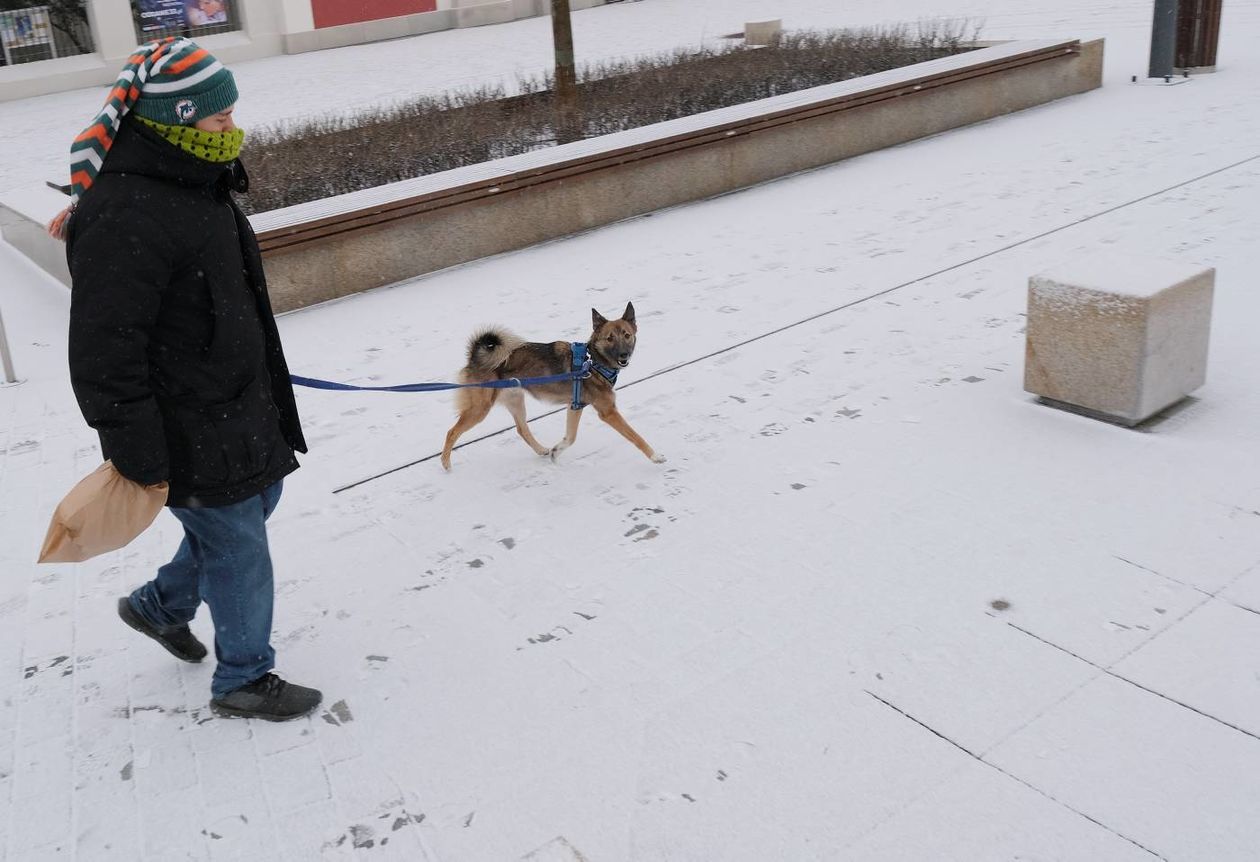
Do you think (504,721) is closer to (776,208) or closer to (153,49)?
(153,49)

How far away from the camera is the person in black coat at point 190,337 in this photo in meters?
3.07

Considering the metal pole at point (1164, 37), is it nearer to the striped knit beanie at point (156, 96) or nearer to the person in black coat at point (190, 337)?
the person in black coat at point (190, 337)

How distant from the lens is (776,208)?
32.9 ft

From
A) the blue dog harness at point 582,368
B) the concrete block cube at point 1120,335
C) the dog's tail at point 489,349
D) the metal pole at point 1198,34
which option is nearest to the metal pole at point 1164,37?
Result: the metal pole at point 1198,34

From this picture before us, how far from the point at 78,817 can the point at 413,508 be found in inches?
85.3

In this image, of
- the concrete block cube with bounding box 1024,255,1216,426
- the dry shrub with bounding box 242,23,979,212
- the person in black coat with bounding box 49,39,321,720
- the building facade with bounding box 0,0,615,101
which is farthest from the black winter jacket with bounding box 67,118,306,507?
the building facade with bounding box 0,0,615,101

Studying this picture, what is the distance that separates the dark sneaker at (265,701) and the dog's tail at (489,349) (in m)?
2.05

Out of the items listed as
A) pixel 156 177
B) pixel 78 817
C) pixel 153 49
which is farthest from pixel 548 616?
pixel 153 49

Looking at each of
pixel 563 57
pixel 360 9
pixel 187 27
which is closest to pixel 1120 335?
pixel 563 57

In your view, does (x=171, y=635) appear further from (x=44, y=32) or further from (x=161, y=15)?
(x=161, y=15)

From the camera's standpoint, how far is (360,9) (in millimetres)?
26156

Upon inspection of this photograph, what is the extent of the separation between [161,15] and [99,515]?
23.8 m

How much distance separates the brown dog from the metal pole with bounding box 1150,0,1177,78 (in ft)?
35.9

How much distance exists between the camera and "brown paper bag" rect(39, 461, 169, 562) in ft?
10.4
